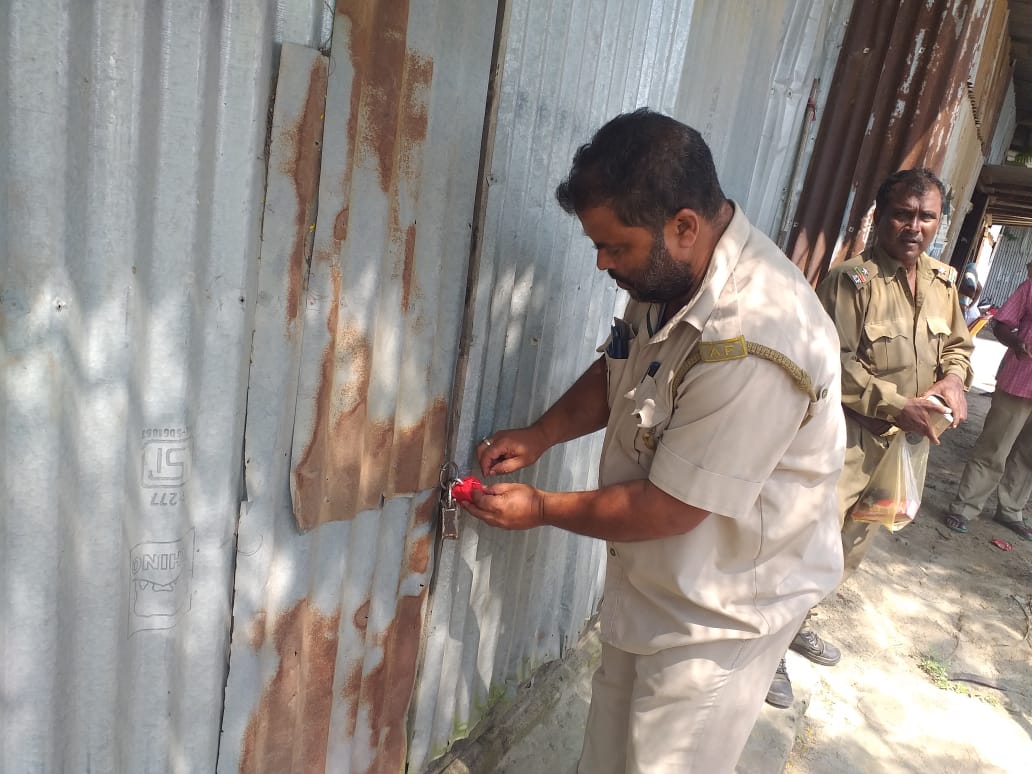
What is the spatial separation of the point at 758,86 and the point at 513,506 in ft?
8.10

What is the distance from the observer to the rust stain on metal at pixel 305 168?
1.29 metres

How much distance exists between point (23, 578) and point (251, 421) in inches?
17.3

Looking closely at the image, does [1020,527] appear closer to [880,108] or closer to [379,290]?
[880,108]

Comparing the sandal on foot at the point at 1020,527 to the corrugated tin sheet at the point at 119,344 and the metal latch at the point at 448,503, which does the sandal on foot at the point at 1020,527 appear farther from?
the corrugated tin sheet at the point at 119,344

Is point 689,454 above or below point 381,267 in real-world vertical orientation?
below

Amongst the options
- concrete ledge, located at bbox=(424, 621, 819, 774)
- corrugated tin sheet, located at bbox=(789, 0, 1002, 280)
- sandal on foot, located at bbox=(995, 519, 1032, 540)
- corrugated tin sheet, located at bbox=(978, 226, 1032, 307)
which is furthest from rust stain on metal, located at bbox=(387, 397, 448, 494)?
corrugated tin sheet, located at bbox=(978, 226, 1032, 307)

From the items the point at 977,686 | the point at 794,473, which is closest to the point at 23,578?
the point at 794,473

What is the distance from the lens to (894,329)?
9.86ft

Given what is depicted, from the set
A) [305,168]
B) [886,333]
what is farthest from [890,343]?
[305,168]

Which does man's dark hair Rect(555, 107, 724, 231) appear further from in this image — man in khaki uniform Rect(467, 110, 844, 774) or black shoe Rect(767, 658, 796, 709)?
black shoe Rect(767, 658, 796, 709)

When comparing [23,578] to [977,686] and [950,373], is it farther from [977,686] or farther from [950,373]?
[977,686]

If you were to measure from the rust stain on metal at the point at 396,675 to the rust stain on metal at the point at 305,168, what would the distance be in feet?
2.51

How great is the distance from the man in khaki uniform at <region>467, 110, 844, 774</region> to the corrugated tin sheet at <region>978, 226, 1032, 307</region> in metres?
30.8

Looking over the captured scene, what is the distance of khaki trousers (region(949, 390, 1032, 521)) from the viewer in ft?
18.2
